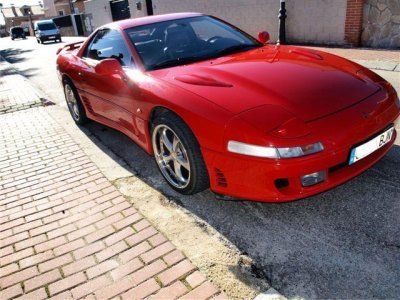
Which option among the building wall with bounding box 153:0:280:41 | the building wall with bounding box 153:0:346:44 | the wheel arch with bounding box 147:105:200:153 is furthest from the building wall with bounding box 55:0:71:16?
the wheel arch with bounding box 147:105:200:153

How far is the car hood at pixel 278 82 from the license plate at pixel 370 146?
1.03 ft

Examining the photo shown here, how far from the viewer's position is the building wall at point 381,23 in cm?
898

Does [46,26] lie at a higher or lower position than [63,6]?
lower

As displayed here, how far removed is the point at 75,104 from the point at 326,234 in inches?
163

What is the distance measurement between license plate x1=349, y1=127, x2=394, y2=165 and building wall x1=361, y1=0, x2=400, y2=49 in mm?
7359

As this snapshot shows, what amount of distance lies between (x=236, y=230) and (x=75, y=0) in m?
44.9

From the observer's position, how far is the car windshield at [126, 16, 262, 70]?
3635mm

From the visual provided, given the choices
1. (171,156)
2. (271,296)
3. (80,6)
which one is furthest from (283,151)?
(80,6)

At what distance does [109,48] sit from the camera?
4.25 m

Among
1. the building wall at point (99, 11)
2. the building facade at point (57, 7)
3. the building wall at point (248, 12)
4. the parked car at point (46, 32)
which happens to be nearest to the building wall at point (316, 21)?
the building wall at point (248, 12)

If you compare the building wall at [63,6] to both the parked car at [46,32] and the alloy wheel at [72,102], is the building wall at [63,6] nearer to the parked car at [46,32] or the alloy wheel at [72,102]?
the parked car at [46,32]

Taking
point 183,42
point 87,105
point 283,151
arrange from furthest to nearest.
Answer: point 87,105
point 183,42
point 283,151

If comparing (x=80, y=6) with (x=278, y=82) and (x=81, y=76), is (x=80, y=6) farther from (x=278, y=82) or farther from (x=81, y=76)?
(x=278, y=82)

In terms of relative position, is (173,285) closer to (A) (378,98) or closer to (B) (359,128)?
(B) (359,128)
